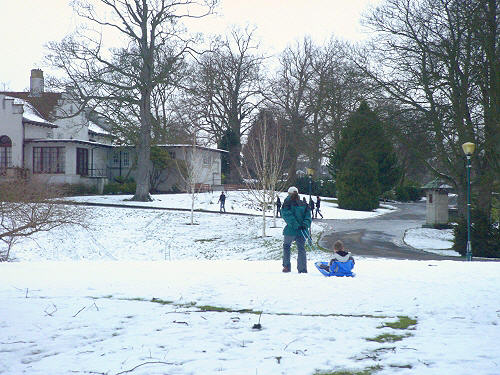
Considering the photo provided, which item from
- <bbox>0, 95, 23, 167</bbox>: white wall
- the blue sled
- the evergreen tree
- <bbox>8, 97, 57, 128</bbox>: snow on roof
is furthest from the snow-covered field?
<bbox>8, 97, 57, 128</bbox>: snow on roof

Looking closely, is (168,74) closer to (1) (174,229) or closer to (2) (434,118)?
(1) (174,229)

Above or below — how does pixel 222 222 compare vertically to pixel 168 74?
below

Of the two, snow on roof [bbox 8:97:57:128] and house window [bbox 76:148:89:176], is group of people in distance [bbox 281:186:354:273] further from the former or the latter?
snow on roof [bbox 8:97:57:128]

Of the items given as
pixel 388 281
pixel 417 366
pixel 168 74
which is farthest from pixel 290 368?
pixel 168 74

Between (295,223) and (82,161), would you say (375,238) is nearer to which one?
(295,223)

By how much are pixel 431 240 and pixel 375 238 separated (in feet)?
11.4

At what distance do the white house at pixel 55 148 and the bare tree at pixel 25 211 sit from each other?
15018 mm

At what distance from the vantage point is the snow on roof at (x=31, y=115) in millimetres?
45938

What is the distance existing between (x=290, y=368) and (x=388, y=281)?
4689 millimetres

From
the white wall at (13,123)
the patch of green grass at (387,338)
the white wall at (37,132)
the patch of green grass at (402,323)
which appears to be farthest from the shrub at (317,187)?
the patch of green grass at (387,338)

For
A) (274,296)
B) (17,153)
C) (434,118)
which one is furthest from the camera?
(17,153)

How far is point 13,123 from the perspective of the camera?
1764 inches

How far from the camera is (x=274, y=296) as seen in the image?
8305 mm

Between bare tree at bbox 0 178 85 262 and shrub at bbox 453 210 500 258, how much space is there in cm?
1759
